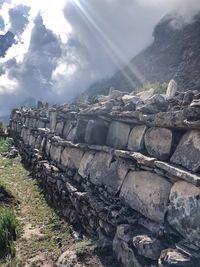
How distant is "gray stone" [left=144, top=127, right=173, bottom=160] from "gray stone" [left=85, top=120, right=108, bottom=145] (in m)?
1.98

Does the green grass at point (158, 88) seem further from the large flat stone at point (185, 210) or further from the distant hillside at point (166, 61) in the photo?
the distant hillside at point (166, 61)

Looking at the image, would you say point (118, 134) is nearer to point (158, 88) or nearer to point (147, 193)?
point (147, 193)

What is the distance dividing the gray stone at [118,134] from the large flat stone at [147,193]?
0.89m

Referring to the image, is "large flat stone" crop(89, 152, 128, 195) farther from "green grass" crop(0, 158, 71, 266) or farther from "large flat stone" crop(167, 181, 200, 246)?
"large flat stone" crop(167, 181, 200, 246)

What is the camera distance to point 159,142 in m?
6.50

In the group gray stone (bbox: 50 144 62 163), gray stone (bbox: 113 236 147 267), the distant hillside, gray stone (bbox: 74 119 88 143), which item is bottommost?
gray stone (bbox: 113 236 147 267)

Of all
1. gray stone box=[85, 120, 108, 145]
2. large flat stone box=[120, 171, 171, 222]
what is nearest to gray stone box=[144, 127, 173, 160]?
large flat stone box=[120, 171, 171, 222]

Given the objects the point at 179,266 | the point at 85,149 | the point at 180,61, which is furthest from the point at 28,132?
the point at 180,61

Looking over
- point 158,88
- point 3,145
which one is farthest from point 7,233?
point 3,145

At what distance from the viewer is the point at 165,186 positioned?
6047 mm

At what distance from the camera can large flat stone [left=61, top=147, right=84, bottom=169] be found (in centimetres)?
1001

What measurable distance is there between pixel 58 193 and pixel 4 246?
117 inches

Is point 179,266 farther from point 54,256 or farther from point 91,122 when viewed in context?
point 91,122

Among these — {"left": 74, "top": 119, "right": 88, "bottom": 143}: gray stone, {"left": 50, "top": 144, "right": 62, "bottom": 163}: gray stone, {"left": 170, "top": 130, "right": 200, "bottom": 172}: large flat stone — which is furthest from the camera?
{"left": 50, "top": 144, "right": 62, "bottom": 163}: gray stone
